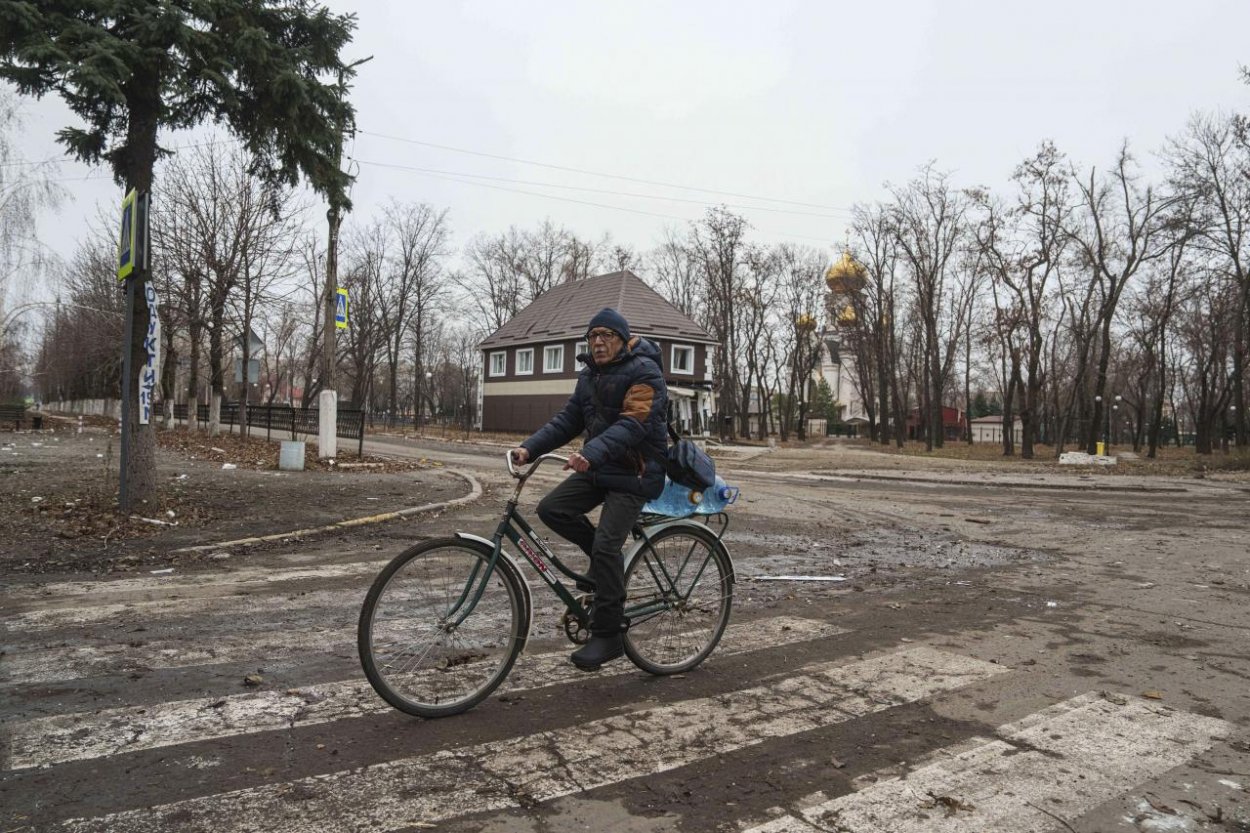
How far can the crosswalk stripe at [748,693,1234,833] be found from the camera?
2.84 metres

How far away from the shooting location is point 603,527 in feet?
13.6

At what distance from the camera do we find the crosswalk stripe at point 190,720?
3256 mm

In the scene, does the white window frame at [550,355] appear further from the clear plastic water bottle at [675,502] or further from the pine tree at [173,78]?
the clear plastic water bottle at [675,502]

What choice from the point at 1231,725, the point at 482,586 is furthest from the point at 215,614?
the point at 1231,725

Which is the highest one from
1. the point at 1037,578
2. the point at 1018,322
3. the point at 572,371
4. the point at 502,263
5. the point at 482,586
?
the point at 502,263

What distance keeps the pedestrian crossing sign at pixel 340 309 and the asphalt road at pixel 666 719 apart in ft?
36.3

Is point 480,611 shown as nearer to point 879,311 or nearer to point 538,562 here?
point 538,562

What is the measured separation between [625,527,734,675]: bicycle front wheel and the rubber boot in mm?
119

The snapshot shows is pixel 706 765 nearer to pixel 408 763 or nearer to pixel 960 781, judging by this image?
pixel 960 781

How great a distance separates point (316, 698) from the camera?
391cm

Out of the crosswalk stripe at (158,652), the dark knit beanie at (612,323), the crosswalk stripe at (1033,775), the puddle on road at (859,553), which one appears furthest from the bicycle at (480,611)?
the puddle on road at (859,553)

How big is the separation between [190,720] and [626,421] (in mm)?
2490

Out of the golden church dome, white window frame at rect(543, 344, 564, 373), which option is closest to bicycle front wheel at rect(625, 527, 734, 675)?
white window frame at rect(543, 344, 564, 373)

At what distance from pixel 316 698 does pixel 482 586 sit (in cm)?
101
